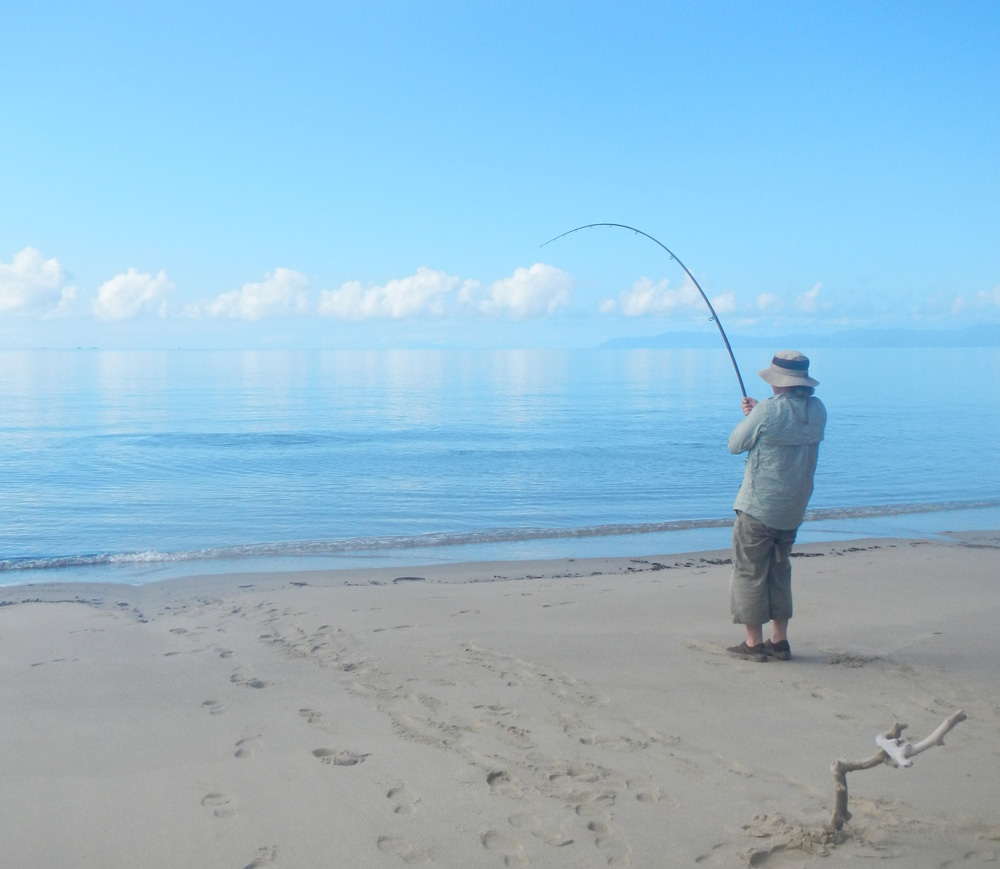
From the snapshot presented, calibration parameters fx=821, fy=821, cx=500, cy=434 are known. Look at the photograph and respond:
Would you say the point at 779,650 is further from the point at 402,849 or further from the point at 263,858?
the point at 263,858

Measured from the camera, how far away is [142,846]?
309cm

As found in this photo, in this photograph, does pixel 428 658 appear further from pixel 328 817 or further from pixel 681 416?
pixel 681 416

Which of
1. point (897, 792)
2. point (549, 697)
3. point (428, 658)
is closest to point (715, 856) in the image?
point (897, 792)

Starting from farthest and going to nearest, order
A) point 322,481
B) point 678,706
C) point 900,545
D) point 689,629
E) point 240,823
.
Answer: point 322,481, point 900,545, point 689,629, point 678,706, point 240,823

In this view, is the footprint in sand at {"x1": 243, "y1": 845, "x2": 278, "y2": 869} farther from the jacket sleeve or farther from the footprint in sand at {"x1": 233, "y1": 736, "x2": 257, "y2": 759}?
the jacket sleeve

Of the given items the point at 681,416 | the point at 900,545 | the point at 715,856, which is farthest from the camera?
the point at 681,416

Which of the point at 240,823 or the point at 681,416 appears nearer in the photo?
the point at 240,823

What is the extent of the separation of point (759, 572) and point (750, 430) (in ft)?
3.10

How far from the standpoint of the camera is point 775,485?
198 inches

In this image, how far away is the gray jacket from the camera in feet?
16.2

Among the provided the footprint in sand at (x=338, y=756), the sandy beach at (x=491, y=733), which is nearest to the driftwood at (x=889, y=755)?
the sandy beach at (x=491, y=733)

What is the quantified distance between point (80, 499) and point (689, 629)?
13216 mm

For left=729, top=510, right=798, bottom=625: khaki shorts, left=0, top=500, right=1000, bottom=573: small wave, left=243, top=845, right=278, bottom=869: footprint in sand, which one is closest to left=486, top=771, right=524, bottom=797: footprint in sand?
left=243, top=845, right=278, bottom=869: footprint in sand

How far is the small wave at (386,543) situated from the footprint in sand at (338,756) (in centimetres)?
742
